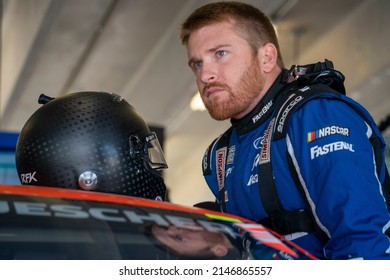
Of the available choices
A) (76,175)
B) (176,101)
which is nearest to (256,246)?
(76,175)

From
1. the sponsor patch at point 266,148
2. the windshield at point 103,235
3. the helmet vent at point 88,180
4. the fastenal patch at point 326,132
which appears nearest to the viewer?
the windshield at point 103,235

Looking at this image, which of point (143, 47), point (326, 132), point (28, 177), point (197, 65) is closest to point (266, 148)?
point (326, 132)

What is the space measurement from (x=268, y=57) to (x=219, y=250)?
1073 millimetres

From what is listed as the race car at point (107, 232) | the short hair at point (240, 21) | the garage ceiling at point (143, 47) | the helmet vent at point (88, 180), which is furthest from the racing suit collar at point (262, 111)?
the garage ceiling at point (143, 47)

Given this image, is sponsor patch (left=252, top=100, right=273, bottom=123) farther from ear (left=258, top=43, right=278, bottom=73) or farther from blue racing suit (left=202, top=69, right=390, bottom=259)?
ear (left=258, top=43, right=278, bottom=73)

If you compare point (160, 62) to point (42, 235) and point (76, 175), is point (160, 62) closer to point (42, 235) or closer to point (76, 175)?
point (76, 175)

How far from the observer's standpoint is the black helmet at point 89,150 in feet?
6.51

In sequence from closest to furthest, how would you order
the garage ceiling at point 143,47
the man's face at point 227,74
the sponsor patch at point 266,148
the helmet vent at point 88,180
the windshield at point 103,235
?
the windshield at point 103,235 → the sponsor patch at point 266,148 → the helmet vent at point 88,180 → the man's face at point 227,74 → the garage ceiling at point 143,47

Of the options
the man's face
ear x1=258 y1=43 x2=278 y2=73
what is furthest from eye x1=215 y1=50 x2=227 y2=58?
ear x1=258 y1=43 x2=278 y2=73

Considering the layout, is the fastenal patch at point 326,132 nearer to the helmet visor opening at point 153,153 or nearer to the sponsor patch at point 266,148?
the sponsor patch at point 266,148

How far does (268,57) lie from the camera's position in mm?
2137

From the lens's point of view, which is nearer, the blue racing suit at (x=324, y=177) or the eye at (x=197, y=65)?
the blue racing suit at (x=324, y=177)

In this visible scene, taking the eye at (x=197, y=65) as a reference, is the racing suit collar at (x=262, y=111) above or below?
below

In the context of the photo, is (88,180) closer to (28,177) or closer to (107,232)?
(28,177)
